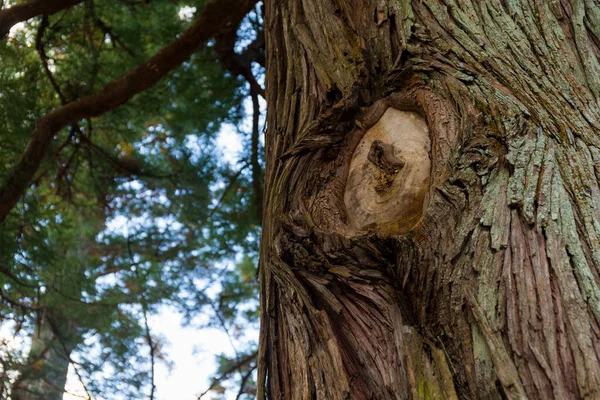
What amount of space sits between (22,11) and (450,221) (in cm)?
268

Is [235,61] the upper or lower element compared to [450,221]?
upper

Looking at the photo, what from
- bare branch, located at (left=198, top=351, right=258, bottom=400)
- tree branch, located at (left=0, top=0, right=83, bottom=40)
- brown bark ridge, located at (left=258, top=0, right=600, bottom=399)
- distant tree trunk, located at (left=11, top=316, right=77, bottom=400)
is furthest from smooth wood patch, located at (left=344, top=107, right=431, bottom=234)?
distant tree trunk, located at (left=11, top=316, right=77, bottom=400)

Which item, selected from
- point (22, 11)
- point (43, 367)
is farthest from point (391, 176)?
point (43, 367)

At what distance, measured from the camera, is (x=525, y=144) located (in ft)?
4.37

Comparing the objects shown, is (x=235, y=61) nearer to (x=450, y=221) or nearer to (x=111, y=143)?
(x=111, y=143)

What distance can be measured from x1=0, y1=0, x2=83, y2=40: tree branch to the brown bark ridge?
6.31ft

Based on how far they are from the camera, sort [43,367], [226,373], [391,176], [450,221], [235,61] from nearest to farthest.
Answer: [450,221], [391,176], [226,373], [235,61], [43,367]

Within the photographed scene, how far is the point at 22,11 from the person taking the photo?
317 cm

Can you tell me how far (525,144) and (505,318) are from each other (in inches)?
15.6

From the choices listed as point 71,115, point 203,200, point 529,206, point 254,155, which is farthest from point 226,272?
point 529,206

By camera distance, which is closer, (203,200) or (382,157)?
(382,157)

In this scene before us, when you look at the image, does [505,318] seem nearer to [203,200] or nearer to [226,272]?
[203,200]

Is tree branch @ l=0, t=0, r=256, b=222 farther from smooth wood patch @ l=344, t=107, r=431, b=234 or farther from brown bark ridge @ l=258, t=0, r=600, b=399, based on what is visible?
smooth wood patch @ l=344, t=107, r=431, b=234

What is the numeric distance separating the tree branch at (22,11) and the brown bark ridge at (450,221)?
1.92 meters
